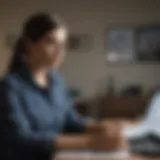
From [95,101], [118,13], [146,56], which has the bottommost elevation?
[95,101]

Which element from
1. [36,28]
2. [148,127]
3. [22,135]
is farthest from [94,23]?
[22,135]

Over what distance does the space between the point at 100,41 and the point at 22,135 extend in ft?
10.4

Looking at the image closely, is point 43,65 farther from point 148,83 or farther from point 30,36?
point 148,83

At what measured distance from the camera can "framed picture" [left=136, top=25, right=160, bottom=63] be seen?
418 cm

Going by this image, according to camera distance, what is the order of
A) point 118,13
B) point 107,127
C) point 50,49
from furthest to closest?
point 118,13, point 107,127, point 50,49

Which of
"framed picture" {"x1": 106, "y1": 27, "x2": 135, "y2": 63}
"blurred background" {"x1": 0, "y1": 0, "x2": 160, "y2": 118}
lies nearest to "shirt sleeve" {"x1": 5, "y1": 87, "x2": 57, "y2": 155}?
"blurred background" {"x1": 0, "y1": 0, "x2": 160, "y2": 118}

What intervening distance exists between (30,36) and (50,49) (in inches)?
3.2

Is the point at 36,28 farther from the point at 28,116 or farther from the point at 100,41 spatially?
the point at 100,41

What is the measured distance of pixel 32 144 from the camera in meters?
1.14

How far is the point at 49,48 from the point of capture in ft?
4.09

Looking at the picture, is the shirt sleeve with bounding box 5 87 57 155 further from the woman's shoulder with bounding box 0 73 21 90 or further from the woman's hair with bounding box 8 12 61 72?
the woman's hair with bounding box 8 12 61 72

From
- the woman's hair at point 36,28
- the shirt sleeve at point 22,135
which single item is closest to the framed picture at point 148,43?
the woman's hair at point 36,28

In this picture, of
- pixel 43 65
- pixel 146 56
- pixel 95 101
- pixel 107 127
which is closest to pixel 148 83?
pixel 146 56

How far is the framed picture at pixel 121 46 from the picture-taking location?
421 centimetres
